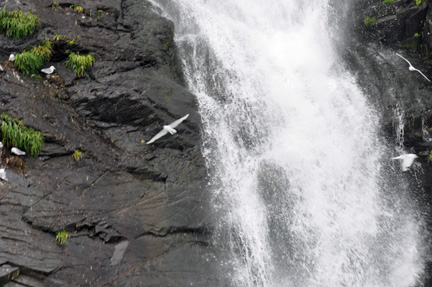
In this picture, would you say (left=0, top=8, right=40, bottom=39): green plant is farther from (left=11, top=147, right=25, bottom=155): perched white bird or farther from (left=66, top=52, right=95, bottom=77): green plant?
(left=11, top=147, right=25, bottom=155): perched white bird

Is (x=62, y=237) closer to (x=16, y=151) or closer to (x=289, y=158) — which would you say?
(x=16, y=151)

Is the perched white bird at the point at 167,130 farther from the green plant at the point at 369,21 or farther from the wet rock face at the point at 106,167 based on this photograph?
the green plant at the point at 369,21

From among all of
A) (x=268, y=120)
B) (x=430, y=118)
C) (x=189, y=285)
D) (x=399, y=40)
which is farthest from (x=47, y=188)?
(x=399, y=40)

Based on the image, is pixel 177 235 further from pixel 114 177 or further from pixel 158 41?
pixel 158 41

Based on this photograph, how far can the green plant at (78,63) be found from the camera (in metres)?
7.15

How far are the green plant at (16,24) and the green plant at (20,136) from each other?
1873 millimetres

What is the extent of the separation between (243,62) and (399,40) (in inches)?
172

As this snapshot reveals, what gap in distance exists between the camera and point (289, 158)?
26.0 ft

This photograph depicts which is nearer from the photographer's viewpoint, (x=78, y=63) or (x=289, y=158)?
(x=78, y=63)

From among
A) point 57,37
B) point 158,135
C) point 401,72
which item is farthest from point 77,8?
point 401,72

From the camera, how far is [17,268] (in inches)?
205

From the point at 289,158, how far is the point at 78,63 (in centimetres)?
481

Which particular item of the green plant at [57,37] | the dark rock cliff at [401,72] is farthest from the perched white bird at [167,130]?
the dark rock cliff at [401,72]

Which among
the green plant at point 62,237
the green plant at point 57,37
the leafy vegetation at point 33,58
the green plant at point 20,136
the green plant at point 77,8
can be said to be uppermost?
the green plant at point 77,8
